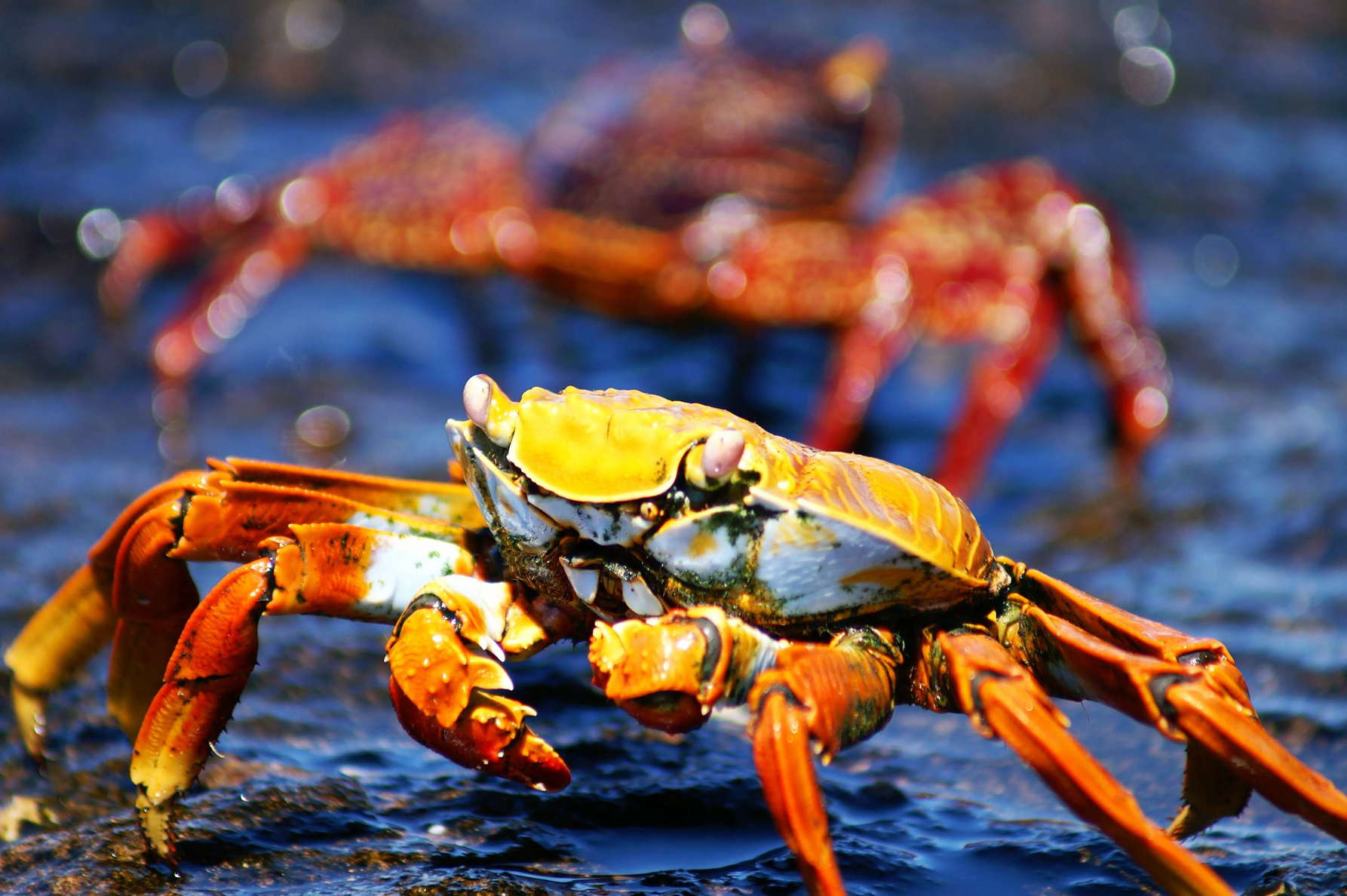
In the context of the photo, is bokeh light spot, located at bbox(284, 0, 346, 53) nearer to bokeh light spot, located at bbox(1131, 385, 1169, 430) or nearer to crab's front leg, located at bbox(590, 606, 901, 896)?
bokeh light spot, located at bbox(1131, 385, 1169, 430)

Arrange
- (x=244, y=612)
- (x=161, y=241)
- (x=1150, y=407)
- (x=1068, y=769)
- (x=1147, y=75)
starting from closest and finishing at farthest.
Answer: (x=1068, y=769) < (x=244, y=612) < (x=1150, y=407) < (x=161, y=241) < (x=1147, y=75)

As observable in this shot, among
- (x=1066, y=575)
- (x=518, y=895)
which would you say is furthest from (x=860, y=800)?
(x=1066, y=575)

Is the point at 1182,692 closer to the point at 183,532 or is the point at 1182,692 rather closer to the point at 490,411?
the point at 490,411

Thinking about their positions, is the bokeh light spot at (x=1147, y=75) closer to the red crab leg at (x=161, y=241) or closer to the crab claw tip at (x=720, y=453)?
the red crab leg at (x=161, y=241)

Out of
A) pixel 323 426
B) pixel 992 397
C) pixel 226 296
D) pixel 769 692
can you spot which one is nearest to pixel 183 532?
pixel 769 692

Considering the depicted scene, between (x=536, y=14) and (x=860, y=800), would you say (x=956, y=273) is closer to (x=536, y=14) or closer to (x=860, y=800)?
(x=860, y=800)

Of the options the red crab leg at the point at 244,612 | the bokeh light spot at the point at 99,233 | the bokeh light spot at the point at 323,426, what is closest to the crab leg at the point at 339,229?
the bokeh light spot at the point at 99,233
